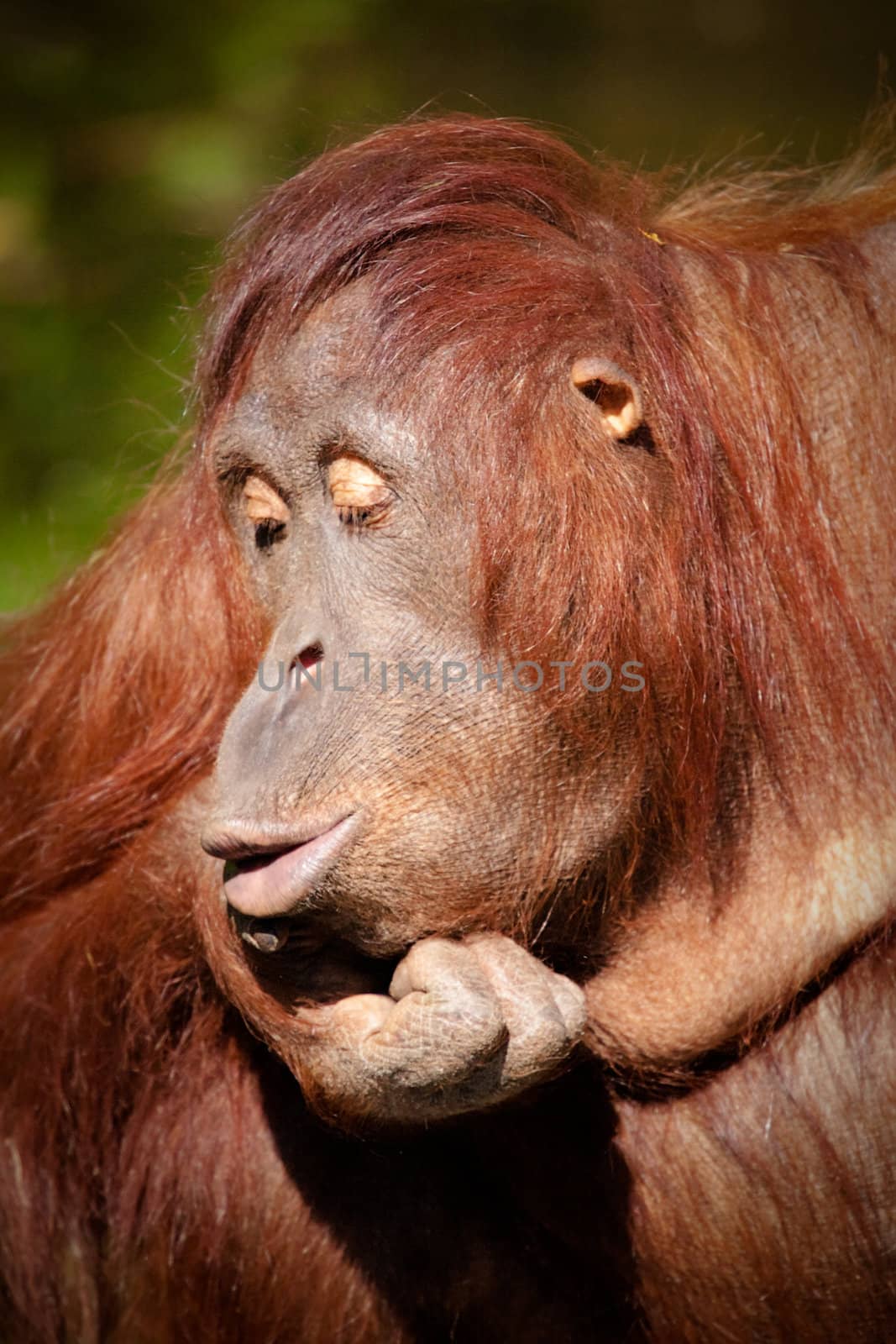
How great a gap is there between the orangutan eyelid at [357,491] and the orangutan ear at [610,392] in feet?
0.81

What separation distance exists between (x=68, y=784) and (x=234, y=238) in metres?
0.85

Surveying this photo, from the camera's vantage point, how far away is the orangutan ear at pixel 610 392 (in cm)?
177

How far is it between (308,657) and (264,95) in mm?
3666

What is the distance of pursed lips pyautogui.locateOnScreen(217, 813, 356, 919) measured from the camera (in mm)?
1649

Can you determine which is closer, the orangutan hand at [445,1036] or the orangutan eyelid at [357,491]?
the orangutan hand at [445,1036]

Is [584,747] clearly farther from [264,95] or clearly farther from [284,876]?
[264,95]

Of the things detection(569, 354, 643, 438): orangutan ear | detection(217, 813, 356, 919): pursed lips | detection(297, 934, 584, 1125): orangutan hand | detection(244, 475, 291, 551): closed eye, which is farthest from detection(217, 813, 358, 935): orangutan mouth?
detection(569, 354, 643, 438): orangutan ear

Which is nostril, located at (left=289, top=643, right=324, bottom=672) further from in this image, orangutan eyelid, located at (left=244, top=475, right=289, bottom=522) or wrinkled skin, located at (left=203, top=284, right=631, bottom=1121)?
orangutan eyelid, located at (left=244, top=475, right=289, bottom=522)

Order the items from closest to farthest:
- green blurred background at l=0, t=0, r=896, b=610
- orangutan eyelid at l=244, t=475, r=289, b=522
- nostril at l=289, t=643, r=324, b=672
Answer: nostril at l=289, t=643, r=324, b=672
orangutan eyelid at l=244, t=475, r=289, b=522
green blurred background at l=0, t=0, r=896, b=610

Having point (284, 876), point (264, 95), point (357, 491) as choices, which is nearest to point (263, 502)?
point (357, 491)

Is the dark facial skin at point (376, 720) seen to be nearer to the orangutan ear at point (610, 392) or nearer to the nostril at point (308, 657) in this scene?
the nostril at point (308, 657)

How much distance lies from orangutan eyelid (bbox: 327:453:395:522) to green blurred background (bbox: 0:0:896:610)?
8.83ft

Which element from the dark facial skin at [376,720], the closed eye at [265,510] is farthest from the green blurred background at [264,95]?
the dark facial skin at [376,720]

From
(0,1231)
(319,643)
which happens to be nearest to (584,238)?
(319,643)
